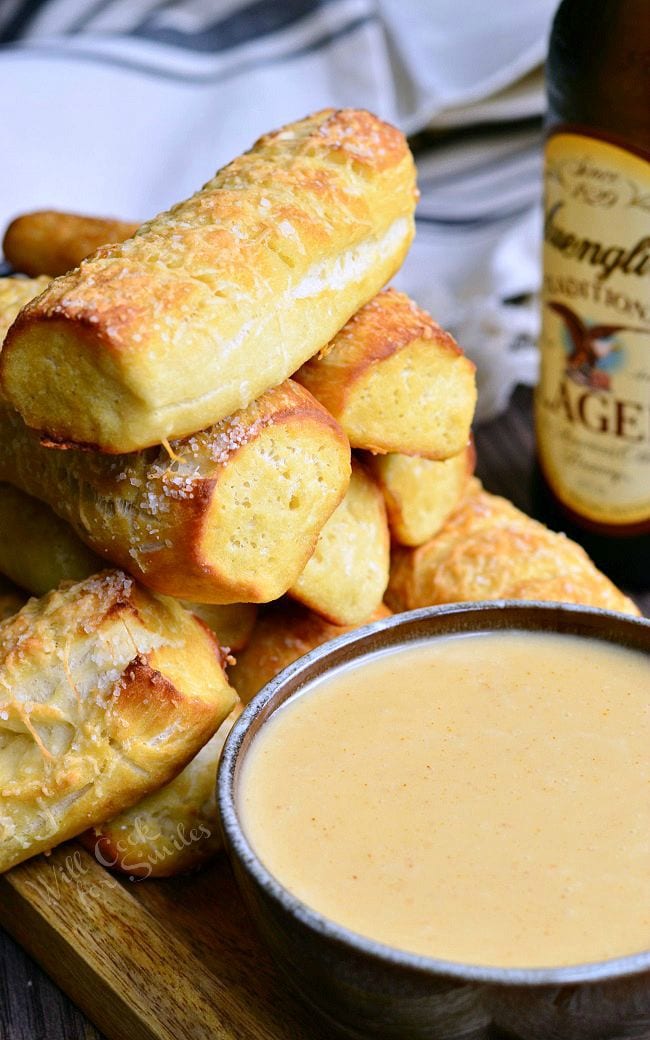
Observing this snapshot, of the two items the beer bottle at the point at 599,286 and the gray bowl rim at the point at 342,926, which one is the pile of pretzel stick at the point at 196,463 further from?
the beer bottle at the point at 599,286

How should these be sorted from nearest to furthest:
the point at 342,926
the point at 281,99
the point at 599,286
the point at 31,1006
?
the point at 342,926, the point at 31,1006, the point at 599,286, the point at 281,99

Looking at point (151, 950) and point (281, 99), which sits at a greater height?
point (151, 950)

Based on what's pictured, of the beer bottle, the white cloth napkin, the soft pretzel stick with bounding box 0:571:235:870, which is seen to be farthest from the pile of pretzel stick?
the white cloth napkin

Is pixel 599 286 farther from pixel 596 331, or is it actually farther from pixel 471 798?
pixel 471 798

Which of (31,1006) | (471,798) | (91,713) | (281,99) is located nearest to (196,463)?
(91,713)

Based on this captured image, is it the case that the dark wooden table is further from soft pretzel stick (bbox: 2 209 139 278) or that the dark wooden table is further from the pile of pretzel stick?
soft pretzel stick (bbox: 2 209 139 278)

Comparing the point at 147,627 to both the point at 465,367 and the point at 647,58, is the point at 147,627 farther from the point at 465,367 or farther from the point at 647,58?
the point at 647,58

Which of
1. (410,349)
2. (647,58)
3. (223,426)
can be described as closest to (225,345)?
(223,426)
